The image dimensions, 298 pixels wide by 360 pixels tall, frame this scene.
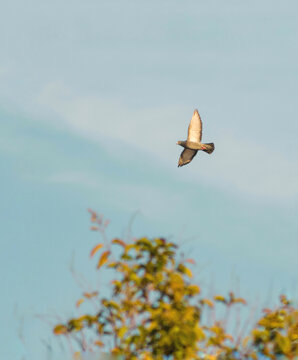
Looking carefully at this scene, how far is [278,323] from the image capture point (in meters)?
11.4

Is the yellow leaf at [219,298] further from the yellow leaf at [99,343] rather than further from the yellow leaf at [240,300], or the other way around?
the yellow leaf at [99,343]

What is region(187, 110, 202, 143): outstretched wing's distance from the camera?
39438 mm

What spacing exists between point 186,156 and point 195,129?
2.91 m

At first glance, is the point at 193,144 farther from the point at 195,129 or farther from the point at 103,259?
the point at 103,259

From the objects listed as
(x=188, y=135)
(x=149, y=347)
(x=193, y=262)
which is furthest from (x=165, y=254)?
(x=188, y=135)

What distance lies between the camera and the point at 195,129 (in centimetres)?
4006

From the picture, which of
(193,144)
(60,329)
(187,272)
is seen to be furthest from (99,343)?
(193,144)

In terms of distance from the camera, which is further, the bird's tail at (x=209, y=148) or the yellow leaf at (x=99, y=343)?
the bird's tail at (x=209, y=148)

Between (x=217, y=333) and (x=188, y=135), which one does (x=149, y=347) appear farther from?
(x=188, y=135)

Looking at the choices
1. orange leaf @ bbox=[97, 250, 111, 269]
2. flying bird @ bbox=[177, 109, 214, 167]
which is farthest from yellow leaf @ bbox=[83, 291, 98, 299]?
flying bird @ bbox=[177, 109, 214, 167]

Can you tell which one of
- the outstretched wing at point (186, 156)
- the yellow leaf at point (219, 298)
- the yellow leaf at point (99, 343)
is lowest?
the yellow leaf at point (99, 343)

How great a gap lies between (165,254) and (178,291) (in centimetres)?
52

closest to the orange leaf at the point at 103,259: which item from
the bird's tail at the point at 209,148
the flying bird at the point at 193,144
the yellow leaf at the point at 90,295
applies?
the yellow leaf at the point at 90,295

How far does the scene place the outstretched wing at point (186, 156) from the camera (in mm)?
42284
